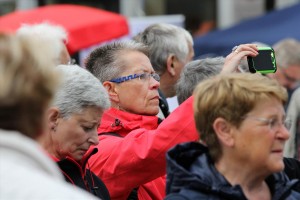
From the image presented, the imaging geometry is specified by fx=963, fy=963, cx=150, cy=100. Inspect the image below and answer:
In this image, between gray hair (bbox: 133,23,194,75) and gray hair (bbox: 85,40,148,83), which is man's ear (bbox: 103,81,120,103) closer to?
gray hair (bbox: 85,40,148,83)

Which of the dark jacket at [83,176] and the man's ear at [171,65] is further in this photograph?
the man's ear at [171,65]

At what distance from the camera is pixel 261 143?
318cm

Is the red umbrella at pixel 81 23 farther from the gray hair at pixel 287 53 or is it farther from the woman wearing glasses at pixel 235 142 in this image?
the woman wearing glasses at pixel 235 142

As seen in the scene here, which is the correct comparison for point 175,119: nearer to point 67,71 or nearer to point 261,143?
point 67,71

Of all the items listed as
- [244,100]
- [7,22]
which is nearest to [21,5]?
[7,22]

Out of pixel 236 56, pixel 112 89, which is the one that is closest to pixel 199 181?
pixel 236 56

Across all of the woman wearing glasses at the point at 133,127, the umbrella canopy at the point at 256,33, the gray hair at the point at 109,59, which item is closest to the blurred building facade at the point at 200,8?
the umbrella canopy at the point at 256,33

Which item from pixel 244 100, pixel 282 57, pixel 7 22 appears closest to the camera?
pixel 244 100

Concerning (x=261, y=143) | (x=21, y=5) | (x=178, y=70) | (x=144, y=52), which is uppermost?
(x=261, y=143)

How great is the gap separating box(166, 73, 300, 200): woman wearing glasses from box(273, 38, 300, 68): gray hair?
210 inches

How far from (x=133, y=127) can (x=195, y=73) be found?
52 centimetres

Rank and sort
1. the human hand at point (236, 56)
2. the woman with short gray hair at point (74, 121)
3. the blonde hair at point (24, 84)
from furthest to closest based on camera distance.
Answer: the woman with short gray hair at point (74, 121) → the human hand at point (236, 56) → the blonde hair at point (24, 84)

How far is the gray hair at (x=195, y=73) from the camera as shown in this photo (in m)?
4.74

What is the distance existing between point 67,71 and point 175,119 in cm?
48
